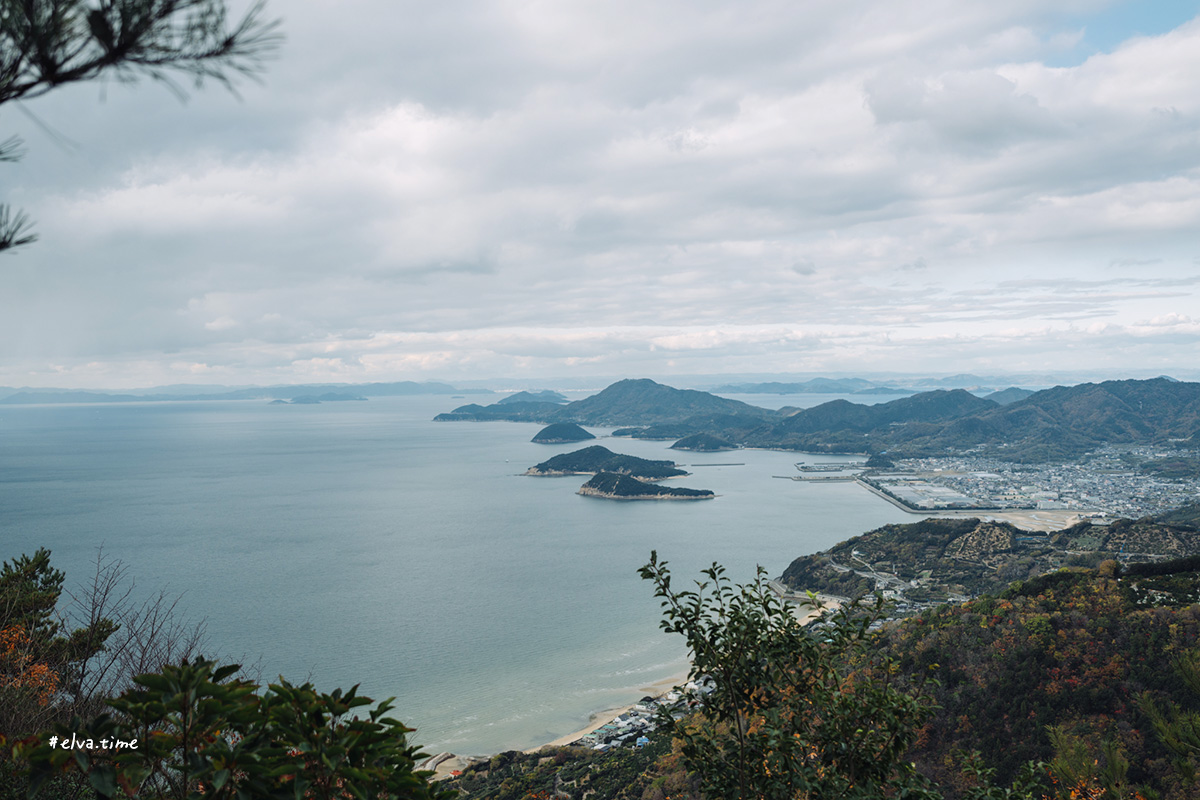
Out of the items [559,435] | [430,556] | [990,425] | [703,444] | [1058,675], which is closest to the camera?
[1058,675]

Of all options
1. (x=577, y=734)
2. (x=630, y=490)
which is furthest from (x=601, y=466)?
(x=577, y=734)

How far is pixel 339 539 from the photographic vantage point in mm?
63656

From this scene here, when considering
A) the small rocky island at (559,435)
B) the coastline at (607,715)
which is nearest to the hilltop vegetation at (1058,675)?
the coastline at (607,715)

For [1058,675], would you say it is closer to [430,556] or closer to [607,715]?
[607,715]

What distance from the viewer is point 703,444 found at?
508 ft

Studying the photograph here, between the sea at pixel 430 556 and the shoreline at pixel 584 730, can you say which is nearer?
the shoreline at pixel 584 730

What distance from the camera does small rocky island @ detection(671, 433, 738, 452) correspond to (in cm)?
15375

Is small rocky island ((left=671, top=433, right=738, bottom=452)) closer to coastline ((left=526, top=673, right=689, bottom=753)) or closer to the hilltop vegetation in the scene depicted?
coastline ((left=526, top=673, right=689, bottom=753))

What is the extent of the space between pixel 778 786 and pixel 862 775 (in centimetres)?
60

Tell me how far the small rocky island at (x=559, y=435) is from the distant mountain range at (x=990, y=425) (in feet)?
72.5

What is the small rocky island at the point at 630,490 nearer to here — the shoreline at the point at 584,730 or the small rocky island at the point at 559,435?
the shoreline at the point at 584,730

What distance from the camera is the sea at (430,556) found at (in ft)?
109

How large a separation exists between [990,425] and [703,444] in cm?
6960

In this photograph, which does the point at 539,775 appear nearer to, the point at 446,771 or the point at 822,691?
the point at 446,771
